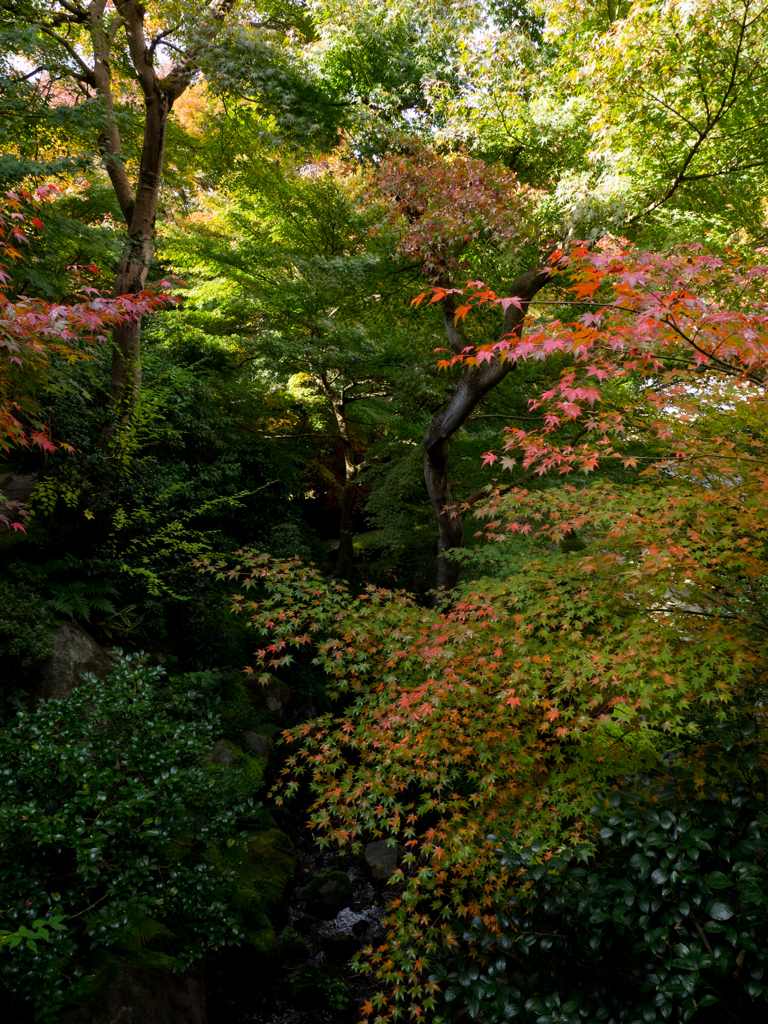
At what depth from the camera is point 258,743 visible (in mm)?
6957

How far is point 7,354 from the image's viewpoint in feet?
14.1

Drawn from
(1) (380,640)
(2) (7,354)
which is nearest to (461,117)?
(2) (7,354)

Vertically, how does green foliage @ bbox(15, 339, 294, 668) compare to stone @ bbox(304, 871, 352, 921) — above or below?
above

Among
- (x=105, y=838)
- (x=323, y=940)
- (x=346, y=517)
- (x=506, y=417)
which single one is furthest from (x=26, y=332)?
(x=346, y=517)

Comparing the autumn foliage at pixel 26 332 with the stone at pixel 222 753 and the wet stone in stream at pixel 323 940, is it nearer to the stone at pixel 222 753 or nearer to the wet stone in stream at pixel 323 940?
the stone at pixel 222 753

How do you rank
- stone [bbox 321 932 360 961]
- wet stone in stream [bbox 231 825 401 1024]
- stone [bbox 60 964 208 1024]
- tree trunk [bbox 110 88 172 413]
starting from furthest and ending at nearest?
tree trunk [bbox 110 88 172 413], stone [bbox 321 932 360 961], wet stone in stream [bbox 231 825 401 1024], stone [bbox 60 964 208 1024]

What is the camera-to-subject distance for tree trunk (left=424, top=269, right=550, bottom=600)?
6992 millimetres

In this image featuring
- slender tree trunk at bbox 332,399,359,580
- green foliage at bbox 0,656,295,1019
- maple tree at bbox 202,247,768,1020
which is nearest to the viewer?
green foliage at bbox 0,656,295,1019

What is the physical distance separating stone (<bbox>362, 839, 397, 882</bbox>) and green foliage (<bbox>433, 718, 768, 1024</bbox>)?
11.6ft

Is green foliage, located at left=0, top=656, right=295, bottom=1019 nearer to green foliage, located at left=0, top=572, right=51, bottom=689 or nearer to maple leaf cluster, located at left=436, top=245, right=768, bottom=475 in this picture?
green foliage, located at left=0, top=572, right=51, bottom=689

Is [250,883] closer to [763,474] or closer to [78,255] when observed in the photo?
[763,474]

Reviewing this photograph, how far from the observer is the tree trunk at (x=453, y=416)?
6992 mm

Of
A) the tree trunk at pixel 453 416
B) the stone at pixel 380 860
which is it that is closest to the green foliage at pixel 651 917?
the stone at pixel 380 860

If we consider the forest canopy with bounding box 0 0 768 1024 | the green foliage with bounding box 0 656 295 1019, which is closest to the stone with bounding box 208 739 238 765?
the forest canopy with bounding box 0 0 768 1024
